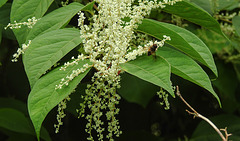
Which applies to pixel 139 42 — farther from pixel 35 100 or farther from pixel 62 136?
pixel 62 136

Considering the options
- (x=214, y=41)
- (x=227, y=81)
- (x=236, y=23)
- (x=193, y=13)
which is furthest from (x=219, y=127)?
(x=193, y=13)

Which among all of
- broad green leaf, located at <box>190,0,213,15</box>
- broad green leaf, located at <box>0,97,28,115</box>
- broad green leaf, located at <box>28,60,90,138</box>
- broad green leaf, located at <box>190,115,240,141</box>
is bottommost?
broad green leaf, located at <box>190,115,240,141</box>

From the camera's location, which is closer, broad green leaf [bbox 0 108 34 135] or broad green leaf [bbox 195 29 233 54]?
broad green leaf [bbox 0 108 34 135]

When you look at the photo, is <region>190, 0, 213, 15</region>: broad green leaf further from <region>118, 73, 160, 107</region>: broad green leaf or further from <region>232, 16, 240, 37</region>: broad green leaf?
<region>118, 73, 160, 107</region>: broad green leaf

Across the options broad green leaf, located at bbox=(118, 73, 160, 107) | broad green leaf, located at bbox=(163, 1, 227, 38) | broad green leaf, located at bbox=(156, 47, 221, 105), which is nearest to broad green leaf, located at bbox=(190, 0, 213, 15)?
broad green leaf, located at bbox=(163, 1, 227, 38)

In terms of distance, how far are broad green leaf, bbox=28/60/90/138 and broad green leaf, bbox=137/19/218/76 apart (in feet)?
0.99

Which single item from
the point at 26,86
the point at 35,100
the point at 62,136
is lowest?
the point at 62,136

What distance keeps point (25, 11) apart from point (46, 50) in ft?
0.95

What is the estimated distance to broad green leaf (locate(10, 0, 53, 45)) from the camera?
4.01 feet

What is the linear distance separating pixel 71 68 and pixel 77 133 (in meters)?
1.18

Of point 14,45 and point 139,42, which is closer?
point 139,42

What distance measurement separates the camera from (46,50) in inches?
41.3

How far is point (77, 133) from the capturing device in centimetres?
213

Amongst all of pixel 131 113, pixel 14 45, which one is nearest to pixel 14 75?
pixel 14 45
